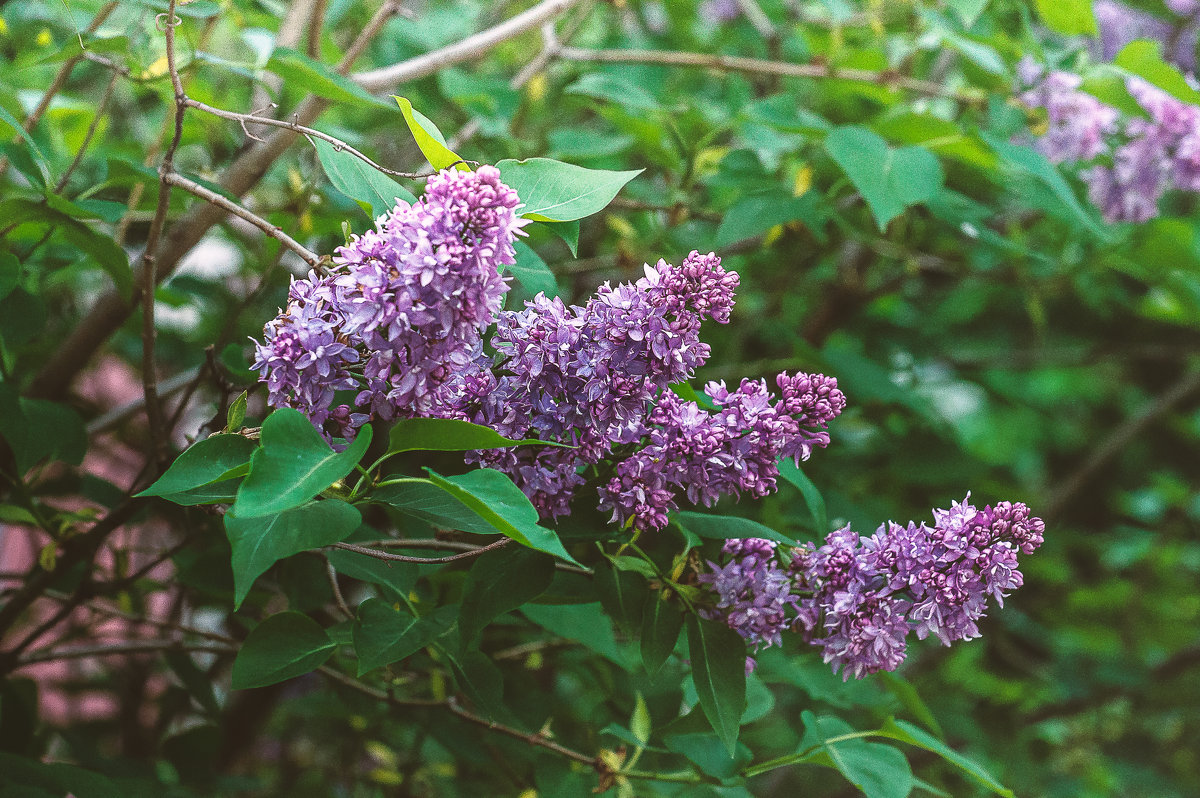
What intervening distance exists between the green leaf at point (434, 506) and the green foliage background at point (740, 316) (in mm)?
72

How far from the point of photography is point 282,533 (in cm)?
43

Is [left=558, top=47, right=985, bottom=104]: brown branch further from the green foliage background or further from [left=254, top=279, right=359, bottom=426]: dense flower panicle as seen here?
[left=254, top=279, right=359, bottom=426]: dense flower panicle

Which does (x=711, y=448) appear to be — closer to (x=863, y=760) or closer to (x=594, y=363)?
(x=594, y=363)

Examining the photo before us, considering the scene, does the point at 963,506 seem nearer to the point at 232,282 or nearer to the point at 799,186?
the point at 799,186

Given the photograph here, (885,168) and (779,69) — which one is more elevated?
(779,69)

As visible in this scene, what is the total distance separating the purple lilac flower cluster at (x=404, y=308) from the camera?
1.43 ft

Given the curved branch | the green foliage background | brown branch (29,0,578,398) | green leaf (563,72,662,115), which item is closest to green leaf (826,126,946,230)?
the green foliage background

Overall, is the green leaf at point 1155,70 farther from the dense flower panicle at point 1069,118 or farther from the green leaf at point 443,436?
the green leaf at point 443,436

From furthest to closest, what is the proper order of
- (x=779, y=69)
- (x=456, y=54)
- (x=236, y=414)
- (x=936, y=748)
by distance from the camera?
(x=779, y=69)
(x=456, y=54)
(x=936, y=748)
(x=236, y=414)

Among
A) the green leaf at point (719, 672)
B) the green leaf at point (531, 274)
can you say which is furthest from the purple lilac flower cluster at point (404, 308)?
the green leaf at point (719, 672)

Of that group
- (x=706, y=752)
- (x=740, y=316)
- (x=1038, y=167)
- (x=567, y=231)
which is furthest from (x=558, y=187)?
(x=740, y=316)

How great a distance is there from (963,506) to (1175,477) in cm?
185

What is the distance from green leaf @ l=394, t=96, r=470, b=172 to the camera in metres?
0.49

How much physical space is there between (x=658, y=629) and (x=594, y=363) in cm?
18
